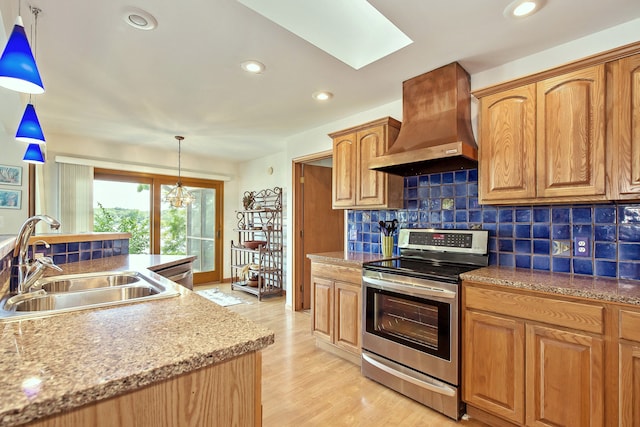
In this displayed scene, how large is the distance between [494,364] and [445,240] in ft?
3.15

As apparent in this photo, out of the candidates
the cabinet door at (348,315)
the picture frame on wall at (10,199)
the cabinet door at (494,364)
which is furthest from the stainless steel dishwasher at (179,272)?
the picture frame on wall at (10,199)

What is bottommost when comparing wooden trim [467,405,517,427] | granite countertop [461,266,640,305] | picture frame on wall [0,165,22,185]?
wooden trim [467,405,517,427]

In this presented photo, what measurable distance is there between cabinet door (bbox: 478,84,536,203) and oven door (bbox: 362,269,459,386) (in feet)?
2.47

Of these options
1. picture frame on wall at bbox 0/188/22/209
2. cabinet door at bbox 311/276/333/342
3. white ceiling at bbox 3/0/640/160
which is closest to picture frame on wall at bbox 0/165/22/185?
→ picture frame on wall at bbox 0/188/22/209

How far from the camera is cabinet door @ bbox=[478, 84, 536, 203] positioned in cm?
193

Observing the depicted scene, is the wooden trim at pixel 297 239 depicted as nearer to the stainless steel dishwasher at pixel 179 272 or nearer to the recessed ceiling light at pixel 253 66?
the stainless steel dishwasher at pixel 179 272

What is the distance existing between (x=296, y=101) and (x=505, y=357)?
2635 millimetres

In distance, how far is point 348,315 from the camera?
8.62 feet

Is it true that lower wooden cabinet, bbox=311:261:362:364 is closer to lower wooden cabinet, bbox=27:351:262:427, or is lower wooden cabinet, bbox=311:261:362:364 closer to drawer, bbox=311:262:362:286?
drawer, bbox=311:262:362:286

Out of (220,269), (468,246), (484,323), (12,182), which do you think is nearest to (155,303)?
(484,323)

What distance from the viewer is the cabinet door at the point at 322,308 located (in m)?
2.79

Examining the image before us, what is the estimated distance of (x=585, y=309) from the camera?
4.92 ft

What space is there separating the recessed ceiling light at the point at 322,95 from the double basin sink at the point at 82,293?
2052 millimetres

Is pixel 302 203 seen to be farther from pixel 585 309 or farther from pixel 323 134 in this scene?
pixel 585 309
